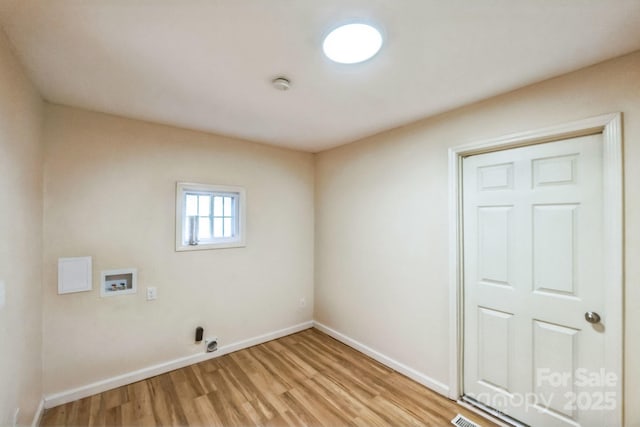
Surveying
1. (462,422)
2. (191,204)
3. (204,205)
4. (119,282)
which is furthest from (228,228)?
(462,422)

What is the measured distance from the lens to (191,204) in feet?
8.97

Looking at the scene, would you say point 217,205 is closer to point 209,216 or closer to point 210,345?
point 209,216

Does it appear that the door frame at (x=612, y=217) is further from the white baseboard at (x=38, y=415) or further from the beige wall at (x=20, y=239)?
the white baseboard at (x=38, y=415)

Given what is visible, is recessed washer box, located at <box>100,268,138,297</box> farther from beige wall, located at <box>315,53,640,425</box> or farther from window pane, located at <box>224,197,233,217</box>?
beige wall, located at <box>315,53,640,425</box>

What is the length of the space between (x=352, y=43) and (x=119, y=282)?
2605 millimetres

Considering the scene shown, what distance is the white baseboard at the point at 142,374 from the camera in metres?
2.06

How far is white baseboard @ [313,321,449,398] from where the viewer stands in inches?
87.4

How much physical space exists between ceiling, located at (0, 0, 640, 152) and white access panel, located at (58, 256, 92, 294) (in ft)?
4.09

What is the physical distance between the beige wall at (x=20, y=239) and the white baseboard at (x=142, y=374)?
179 millimetres

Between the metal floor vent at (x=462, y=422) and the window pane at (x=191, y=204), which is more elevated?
the window pane at (x=191, y=204)

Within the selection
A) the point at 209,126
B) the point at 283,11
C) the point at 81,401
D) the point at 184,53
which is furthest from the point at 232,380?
the point at 283,11

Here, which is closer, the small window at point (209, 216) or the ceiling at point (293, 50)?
the ceiling at point (293, 50)

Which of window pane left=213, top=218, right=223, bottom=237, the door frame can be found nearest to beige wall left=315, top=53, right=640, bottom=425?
the door frame

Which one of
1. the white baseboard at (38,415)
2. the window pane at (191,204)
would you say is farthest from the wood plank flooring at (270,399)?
the window pane at (191,204)
